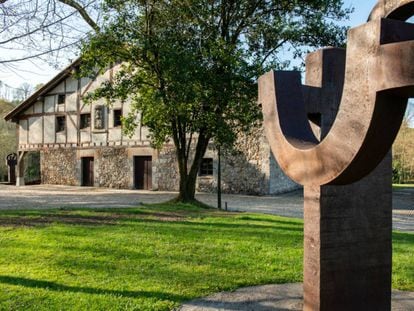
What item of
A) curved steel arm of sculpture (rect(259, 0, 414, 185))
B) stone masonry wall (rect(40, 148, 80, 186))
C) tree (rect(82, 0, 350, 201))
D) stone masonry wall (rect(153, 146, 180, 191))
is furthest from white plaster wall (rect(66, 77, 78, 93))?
curved steel arm of sculpture (rect(259, 0, 414, 185))

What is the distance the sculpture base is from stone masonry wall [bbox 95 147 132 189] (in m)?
18.9

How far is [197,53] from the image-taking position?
11.5 metres

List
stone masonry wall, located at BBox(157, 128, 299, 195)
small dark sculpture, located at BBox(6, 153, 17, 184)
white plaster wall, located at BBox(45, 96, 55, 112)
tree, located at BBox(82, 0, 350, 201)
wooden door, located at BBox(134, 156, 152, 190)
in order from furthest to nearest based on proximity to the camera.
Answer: small dark sculpture, located at BBox(6, 153, 17, 184) < white plaster wall, located at BBox(45, 96, 55, 112) < wooden door, located at BBox(134, 156, 152, 190) < stone masonry wall, located at BBox(157, 128, 299, 195) < tree, located at BBox(82, 0, 350, 201)

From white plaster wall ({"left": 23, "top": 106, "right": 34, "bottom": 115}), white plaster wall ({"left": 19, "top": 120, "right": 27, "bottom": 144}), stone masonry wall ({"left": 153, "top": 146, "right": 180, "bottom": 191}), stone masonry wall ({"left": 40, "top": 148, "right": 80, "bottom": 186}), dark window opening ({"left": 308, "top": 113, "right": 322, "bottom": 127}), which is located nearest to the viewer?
dark window opening ({"left": 308, "top": 113, "right": 322, "bottom": 127})

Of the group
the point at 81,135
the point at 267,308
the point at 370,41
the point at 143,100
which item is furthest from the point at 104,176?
the point at 370,41

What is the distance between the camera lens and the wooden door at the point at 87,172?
23234 millimetres

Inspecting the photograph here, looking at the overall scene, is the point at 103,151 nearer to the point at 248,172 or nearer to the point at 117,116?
the point at 117,116

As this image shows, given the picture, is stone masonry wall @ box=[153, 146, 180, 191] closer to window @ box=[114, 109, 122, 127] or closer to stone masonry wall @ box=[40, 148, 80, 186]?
window @ box=[114, 109, 122, 127]

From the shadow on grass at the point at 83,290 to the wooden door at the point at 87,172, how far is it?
19.1 metres

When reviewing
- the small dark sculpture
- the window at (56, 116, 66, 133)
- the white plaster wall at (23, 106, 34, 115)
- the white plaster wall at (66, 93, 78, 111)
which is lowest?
the small dark sculpture

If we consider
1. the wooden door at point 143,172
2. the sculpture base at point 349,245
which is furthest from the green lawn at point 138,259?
the wooden door at point 143,172

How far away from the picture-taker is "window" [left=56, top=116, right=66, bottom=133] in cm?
2395

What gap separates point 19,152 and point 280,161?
82.8 feet

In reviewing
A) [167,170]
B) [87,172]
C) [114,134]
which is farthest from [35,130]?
[167,170]
